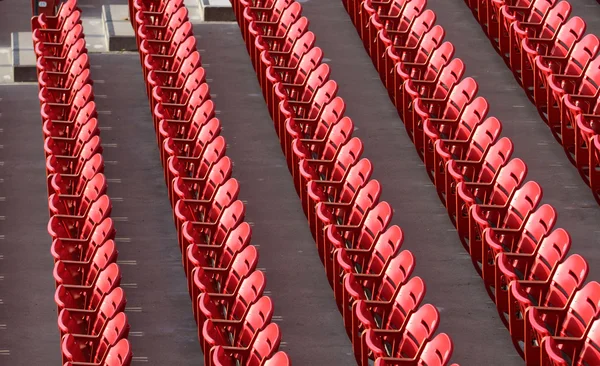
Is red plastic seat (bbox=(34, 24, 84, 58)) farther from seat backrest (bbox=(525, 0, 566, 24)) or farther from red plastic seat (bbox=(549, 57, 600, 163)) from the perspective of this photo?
red plastic seat (bbox=(549, 57, 600, 163))

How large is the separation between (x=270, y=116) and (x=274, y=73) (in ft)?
0.48

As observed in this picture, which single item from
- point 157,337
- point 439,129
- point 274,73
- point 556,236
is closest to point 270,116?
point 274,73

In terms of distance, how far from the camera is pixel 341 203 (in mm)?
2033

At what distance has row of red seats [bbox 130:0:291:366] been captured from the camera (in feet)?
5.83

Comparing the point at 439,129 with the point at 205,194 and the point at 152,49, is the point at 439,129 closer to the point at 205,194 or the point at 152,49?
the point at 205,194

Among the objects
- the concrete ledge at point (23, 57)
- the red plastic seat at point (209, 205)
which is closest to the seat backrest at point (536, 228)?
the red plastic seat at point (209, 205)

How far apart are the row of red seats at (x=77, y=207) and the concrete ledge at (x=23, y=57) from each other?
0.06 m

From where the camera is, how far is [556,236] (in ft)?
5.95

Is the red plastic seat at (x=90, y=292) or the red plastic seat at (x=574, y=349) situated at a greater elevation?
the red plastic seat at (x=574, y=349)

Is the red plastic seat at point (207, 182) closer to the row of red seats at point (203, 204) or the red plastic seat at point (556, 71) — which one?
the row of red seats at point (203, 204)

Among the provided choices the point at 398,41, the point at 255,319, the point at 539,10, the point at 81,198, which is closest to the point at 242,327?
the point at 255,319

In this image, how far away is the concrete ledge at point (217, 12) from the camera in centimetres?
291

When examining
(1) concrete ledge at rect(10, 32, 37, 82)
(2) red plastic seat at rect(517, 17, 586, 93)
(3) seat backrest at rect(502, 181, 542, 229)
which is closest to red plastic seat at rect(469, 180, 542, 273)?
(3) seat backrest at rect(502, 181, 542, 229)

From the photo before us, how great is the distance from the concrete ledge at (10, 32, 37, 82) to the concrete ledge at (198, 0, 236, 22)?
1.23 ft
